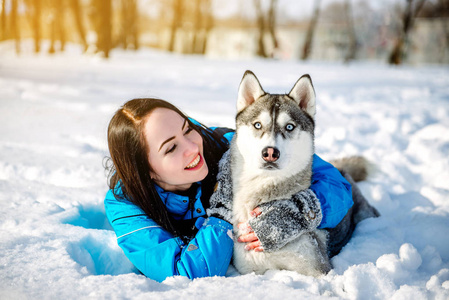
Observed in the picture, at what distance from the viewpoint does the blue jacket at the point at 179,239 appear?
6.54ft

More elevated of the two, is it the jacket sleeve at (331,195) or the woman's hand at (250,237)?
the jacket sleeve at (331,195)

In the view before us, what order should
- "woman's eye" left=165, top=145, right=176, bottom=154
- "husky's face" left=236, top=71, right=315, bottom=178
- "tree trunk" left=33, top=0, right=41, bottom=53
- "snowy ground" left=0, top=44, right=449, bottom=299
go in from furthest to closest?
"tree trunk" left=33, top=0, right=41, bottom=53
"woman's eye" left=165, top=145, right=176, bottom=154
"husky's face" left=236, top=71, right=315, bottom=178
"snowy ground" left=0, top=44, right=449, bottom=299

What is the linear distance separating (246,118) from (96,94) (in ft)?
20.3

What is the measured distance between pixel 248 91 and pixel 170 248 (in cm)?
122

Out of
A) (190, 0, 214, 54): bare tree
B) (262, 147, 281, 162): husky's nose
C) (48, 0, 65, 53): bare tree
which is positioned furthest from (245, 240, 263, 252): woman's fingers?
(190, 0, 214, 54): bare tree

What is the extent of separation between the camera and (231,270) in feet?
7.14

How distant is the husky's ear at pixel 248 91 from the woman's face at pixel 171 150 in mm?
478

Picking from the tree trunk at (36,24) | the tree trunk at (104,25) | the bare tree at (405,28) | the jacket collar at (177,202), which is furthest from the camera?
the tree trunk at (36,24)

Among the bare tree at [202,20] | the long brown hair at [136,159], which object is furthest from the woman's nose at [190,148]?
the bare tree at [202,20]

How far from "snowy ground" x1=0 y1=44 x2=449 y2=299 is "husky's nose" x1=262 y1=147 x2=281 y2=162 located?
706mm

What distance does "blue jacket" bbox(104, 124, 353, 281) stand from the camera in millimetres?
1993

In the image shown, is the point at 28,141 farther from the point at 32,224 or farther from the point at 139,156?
the point at 139,156

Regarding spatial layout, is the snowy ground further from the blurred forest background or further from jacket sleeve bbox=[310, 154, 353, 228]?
the blurred forest background

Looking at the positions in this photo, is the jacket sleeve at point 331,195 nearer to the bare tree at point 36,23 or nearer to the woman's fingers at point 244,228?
the woman's fingers at point 244,228
